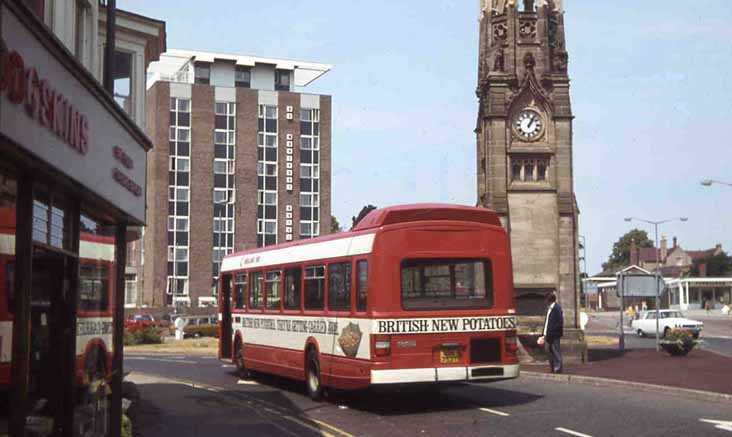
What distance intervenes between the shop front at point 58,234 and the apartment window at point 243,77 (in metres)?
92.6

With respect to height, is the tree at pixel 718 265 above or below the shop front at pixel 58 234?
above

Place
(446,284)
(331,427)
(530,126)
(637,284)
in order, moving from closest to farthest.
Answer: (331,427) → (446,284) → (530,126) → (637,284)

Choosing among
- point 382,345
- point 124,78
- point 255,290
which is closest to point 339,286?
point 382,345

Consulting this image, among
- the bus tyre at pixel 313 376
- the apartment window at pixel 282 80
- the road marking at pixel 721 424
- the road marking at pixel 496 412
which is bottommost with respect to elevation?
the road marking at pixel 496 412

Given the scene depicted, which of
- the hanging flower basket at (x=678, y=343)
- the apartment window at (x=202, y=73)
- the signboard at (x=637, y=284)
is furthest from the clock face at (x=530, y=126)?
the apartment window at (x=202, y=73)

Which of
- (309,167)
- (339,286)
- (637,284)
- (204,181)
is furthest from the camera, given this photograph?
(309,167)

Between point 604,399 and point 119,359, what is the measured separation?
9.08m

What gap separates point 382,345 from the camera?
15977 millimetres

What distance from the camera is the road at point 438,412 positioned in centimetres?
1394

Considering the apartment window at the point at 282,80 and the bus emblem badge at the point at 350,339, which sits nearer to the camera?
the bus emblem badge at the point at 350,339

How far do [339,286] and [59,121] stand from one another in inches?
388

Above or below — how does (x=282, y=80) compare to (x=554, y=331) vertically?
above

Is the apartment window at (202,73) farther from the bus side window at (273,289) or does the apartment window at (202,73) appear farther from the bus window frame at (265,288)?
the bus side window at (273,289)

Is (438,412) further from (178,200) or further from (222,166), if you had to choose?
(222,166)
